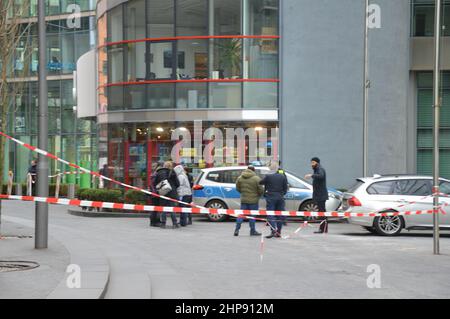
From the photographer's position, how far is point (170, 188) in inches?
808

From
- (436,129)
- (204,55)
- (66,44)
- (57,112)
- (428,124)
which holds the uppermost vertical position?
(66,44)

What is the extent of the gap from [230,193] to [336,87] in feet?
21.0

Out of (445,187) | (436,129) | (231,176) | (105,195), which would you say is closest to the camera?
(436,129)

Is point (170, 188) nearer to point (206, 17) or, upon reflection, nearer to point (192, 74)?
point (192, 74)

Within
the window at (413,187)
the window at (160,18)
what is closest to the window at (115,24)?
the window at (160,18)

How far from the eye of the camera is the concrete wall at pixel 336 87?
26.7 m

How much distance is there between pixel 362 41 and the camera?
26.8 metres

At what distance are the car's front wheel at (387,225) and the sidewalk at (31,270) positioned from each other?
7.40m

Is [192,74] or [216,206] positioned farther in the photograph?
[192,74]

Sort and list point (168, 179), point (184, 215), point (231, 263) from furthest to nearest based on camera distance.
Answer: point (184, 215), point (168, 179), point (231, 263)

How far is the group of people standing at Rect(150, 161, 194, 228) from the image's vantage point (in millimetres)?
20625

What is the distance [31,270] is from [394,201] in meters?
9.76

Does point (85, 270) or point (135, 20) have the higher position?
point (135, 20)

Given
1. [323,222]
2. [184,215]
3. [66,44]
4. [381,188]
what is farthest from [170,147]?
[66,44]
